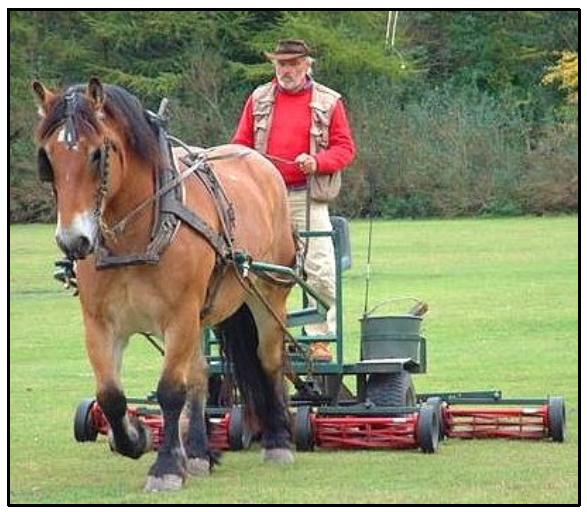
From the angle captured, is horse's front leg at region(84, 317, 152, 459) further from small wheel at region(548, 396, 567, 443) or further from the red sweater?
small wheel at region(548, 396, 567, 443)

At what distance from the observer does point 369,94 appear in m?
44.2

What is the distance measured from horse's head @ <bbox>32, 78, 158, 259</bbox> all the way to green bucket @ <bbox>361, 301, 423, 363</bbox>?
2.65m

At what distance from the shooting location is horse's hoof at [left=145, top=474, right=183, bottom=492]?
8.38 metres

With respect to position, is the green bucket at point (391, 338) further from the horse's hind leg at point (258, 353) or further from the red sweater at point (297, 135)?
the red sweater at point (297, 135)

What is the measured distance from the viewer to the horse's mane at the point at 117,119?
798 centimetres

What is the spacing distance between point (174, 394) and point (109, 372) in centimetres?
32

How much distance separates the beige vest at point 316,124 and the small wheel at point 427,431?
156 cm

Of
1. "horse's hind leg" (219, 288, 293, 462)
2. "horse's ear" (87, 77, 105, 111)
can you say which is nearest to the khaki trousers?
"horse's hind leg" (219, 288, 293, 462)

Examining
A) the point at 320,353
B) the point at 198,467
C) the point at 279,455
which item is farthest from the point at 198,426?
the point at 320,353

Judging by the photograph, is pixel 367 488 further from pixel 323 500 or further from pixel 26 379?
pixel 26 379

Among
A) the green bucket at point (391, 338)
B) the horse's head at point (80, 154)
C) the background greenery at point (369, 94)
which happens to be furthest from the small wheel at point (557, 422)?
the background greenery at point (369, 94)

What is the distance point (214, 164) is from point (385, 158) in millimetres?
32575

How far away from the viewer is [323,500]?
26.1 ft

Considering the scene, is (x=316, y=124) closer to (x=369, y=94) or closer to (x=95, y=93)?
(x=95, y=93)
